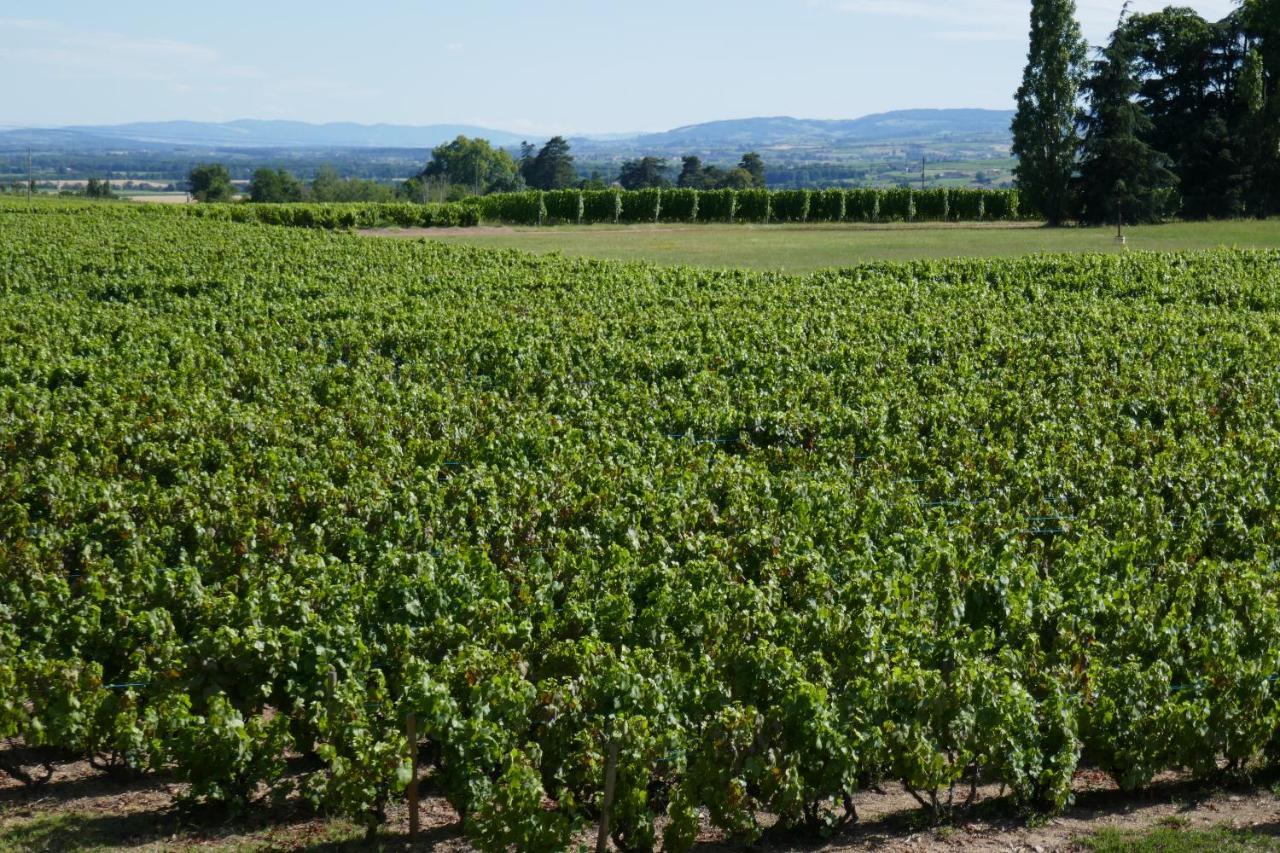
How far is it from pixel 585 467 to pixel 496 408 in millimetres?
4220

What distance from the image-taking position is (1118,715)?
9.21 m

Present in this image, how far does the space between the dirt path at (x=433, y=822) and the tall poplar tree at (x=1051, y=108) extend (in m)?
54.4

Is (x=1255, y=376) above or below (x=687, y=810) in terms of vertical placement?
above

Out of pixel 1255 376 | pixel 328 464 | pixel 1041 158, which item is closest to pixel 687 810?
pixel 328 464

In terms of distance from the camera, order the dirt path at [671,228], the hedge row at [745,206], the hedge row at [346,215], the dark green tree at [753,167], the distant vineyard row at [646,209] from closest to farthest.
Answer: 1. the dirt path at [671,228]
2. the hedge row at [346,215]
3. the distant vineyard row at [646,209]
4. the hedge row at [745,206]
5. the dark green tree at [753,167]

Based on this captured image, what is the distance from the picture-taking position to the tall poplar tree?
193 feet

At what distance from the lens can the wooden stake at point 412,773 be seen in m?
8.45

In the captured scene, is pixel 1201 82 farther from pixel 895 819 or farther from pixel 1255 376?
pixel 895 819

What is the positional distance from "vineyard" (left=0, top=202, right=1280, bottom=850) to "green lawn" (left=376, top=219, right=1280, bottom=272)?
2188cm

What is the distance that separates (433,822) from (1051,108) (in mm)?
56833

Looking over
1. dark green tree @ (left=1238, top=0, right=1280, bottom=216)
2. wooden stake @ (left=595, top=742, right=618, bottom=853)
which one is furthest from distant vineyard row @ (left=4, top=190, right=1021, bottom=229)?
wooden stake @ (left=595, top=742, right=618, bottom=853)

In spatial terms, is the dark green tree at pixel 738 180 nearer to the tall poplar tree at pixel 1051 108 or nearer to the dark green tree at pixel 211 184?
the dark green tree at pixel 211 184

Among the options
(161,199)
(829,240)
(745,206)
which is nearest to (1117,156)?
(829,240)

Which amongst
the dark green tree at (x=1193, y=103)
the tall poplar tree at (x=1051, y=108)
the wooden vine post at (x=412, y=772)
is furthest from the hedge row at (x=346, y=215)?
the wooden vine post at (x=412, y=772)
